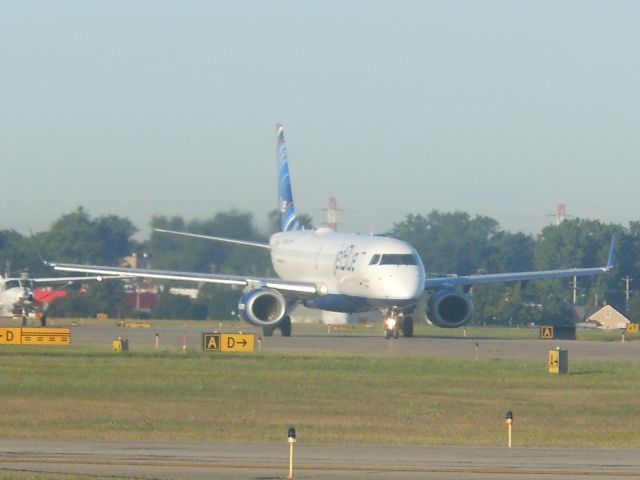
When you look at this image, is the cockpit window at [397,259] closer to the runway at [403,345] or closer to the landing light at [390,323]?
the landing light at [390,323]

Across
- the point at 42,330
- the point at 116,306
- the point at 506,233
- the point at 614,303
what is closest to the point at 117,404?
the point at 42,330

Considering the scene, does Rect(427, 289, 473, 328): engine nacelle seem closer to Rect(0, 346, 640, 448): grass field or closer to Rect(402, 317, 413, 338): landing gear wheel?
Rect(402, 317, 413, 338): landing gear wheel

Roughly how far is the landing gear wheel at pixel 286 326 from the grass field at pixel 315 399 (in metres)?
15.6

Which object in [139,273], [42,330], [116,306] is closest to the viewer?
[42,330]

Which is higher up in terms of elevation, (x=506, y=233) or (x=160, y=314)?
(x=506, y=233)

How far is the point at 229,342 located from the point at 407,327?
14239 mm

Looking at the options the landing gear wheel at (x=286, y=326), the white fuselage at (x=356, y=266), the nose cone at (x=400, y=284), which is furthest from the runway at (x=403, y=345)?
the white fuselage at (x=356, y=266)

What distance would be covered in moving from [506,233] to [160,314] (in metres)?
63.5

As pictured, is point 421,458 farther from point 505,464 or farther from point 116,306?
point 116,306

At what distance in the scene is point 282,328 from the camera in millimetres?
66688

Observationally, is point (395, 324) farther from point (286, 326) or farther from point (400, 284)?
point (286, 326)

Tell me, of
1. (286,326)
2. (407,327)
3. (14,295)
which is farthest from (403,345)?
(14,295)

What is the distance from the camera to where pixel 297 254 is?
234ft

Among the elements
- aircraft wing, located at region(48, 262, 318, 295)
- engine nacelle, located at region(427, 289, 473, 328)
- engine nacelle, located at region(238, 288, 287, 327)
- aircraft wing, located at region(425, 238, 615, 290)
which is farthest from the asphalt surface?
aircraft wing, located at region(425, 238, 615, 290)
